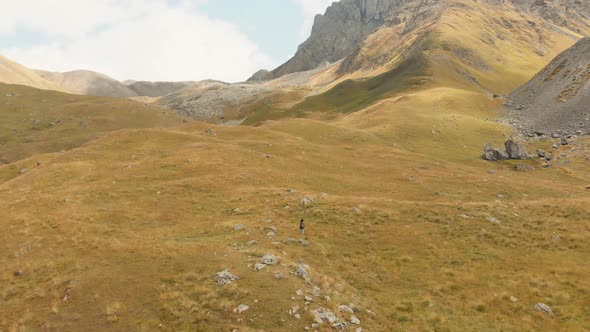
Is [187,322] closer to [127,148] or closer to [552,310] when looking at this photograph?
[552,310]

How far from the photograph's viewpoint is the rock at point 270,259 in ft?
79.2

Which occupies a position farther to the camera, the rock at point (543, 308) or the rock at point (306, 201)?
the rock at point (306, 201)

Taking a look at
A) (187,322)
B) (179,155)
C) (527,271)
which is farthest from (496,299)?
(179,155)

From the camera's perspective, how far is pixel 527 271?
81.8 feet

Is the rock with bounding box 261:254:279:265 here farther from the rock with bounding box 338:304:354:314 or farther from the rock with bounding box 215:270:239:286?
the rock with bounding box 338:304:354:314

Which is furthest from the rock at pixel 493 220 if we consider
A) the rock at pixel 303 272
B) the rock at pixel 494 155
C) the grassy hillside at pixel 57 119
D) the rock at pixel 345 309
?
the grassy hillside at pixel 57 119

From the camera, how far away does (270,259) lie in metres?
24.5

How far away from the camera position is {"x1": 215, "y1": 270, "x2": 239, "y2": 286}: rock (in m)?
21.6

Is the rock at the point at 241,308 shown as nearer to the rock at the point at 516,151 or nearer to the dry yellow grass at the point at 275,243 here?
the dry yellow grass at the point at 275,243

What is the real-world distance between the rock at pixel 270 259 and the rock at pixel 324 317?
5917 millimetres

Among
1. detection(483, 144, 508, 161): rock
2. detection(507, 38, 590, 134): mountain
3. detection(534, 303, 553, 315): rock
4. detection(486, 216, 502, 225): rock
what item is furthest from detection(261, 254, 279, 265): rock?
detection(507, 38, 590, 134): mountain

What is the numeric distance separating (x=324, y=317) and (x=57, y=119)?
134891 mm

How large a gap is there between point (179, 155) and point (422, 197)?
37943 mm

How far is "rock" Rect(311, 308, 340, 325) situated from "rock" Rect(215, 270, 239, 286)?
5.73m
